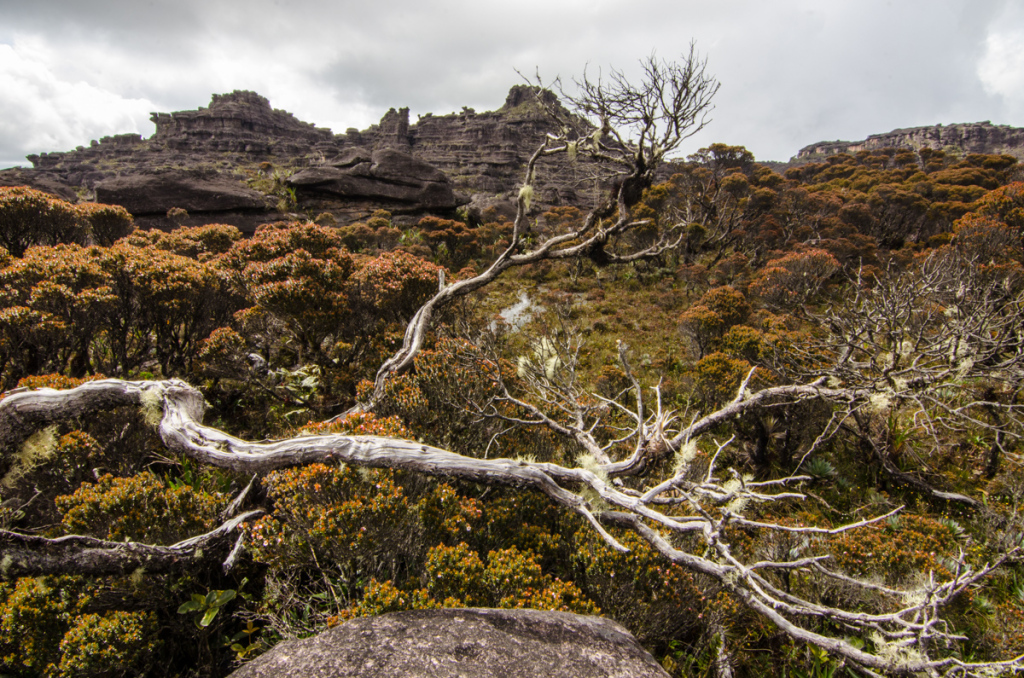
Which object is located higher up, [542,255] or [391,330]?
[542,255]

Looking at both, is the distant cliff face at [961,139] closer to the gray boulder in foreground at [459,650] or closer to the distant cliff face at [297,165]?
the distant cliff face at [297,165]

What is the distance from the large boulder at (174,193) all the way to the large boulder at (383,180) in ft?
Result: 19.5

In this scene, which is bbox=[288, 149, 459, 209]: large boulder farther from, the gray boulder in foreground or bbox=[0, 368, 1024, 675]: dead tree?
the gray boulder in foreground

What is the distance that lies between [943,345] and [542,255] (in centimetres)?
564

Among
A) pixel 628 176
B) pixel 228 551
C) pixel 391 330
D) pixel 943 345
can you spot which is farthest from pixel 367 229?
pixel 943 345

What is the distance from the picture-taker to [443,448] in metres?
5.22

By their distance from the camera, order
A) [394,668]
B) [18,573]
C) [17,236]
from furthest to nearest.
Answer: [17,236] → [18,573] → [394,668]

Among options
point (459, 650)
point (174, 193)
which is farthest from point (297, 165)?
point (459, 650)

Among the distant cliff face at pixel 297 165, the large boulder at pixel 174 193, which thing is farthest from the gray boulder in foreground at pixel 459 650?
the large boulder at pixel 174 193

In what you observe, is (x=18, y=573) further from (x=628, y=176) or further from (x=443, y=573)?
(x=628, y=176)

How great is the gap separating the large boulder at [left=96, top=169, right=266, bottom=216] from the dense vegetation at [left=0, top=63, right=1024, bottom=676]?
49.4 feet

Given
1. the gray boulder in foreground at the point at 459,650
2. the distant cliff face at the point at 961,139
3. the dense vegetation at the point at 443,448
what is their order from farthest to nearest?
the distant cliff face at the point at 961,139 < the dense vegetation at the point at 443,448 < the gray boulder in foreground at the point at 459,650

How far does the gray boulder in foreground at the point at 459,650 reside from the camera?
2.09 metres

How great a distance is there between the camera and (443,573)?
307 centimetres
